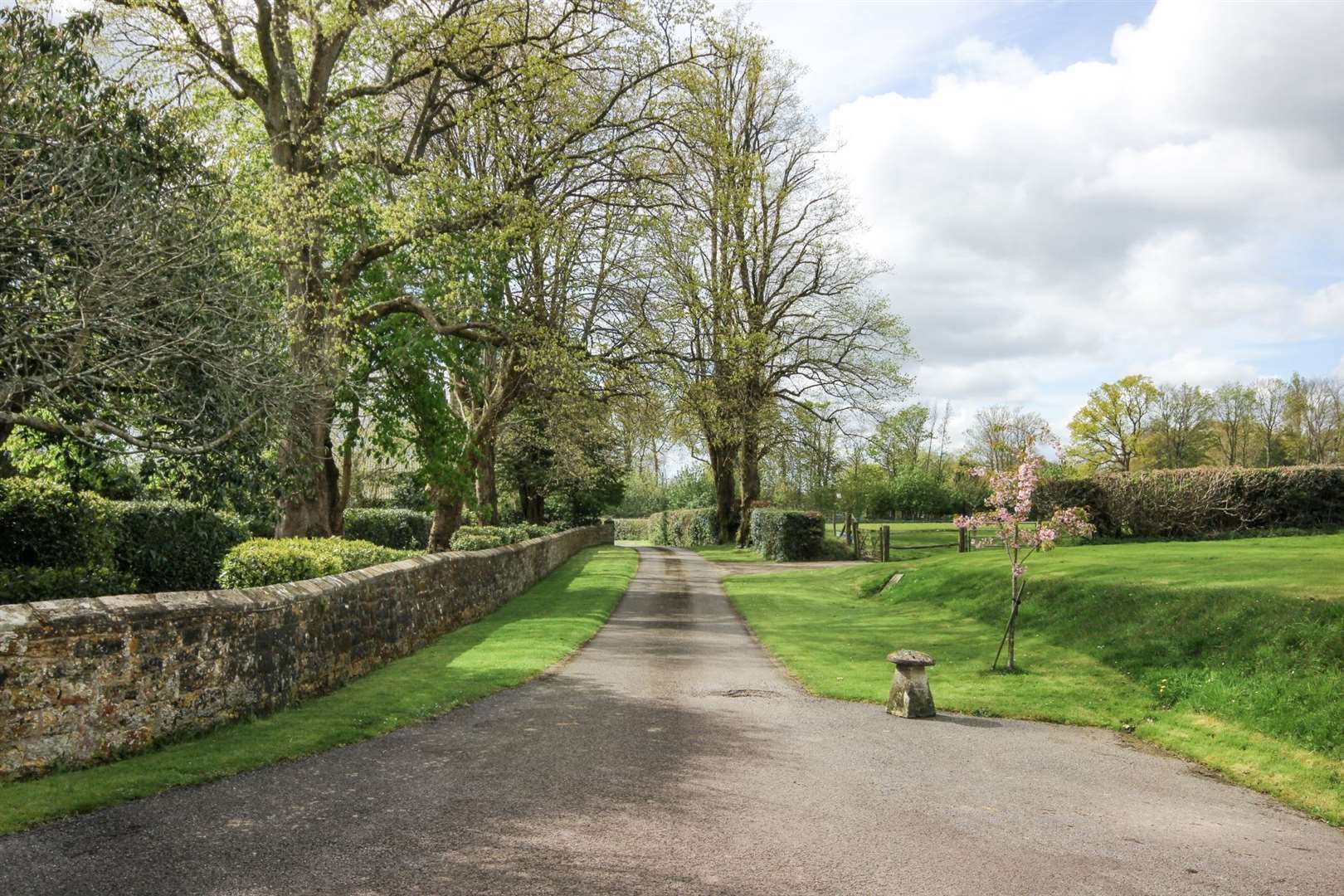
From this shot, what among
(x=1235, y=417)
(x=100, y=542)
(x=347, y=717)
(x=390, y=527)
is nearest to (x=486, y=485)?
(x=390, y=527)

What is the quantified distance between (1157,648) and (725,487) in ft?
113

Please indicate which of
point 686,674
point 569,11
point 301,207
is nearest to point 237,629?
point 686,674

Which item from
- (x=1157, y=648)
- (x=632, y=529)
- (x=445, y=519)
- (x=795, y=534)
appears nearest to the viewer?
(x=1157, y=648)

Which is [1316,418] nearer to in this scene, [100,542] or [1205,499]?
[1205,499]

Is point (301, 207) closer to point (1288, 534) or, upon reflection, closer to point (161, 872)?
point (161, 872)

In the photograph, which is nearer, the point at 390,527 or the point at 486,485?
the point at 486,485

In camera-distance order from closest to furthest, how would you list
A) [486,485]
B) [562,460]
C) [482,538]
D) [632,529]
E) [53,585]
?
1. [53,585]
2. [482,538]
3. [486,485]
4. [562,460]
5. [632,529]

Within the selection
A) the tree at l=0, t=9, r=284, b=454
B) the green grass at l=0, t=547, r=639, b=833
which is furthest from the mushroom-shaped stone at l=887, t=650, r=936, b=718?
the tree at l=0, t=9, r=284, b=454

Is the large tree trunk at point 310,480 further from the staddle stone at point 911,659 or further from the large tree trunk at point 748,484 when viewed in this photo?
the large tree trunk at point 748,484

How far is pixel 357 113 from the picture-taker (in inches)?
730

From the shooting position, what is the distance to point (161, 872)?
16.2ft

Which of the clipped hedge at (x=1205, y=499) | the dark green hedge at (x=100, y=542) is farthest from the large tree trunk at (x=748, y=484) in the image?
the dark green hedge at (x=100, y=542)

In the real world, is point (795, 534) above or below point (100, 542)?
below

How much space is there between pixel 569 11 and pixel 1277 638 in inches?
685
